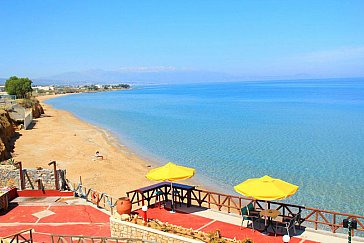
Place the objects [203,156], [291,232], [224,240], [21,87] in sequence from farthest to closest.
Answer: [21,87] → [203,156] → [291,232] → [224,240]

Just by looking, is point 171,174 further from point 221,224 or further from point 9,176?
point 9,176

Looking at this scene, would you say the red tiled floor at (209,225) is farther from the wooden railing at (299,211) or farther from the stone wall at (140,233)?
the stone wall at (140,233)

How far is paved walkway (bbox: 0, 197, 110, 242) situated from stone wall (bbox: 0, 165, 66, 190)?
4.25ft

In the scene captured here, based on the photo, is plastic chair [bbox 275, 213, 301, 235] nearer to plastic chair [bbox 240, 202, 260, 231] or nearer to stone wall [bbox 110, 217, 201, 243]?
plastic chair [bbox 240, 202, 260, 231]

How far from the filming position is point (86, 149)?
111ft

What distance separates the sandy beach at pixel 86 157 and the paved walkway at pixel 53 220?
Result: 518 cm

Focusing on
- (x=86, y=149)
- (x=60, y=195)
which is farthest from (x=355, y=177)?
(x=86, y=149)

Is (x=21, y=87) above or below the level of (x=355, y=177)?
above

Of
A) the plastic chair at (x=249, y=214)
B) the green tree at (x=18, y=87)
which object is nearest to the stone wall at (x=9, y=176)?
the plastic chair at (x=249, y=214)

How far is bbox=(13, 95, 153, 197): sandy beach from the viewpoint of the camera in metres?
23.0

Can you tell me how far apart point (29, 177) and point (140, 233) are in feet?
29.1

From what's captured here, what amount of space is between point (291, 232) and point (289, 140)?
29.8 meters

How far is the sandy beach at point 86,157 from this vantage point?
2303 cm

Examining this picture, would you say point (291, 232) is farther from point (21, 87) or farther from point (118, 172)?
point (21, 87)
